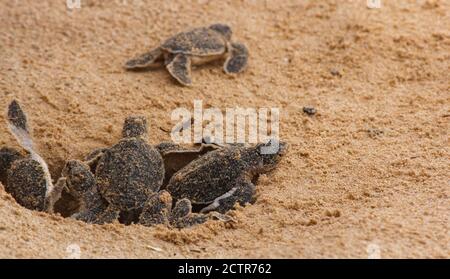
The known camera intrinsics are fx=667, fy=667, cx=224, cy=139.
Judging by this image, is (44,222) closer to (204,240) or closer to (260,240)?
(204,240)

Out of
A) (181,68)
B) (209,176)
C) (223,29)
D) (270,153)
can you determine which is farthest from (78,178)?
(223,29)

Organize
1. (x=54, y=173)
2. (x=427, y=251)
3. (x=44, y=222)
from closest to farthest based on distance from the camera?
(x=427, y=251)
(x=44, y=222)
(x=54, y=173)

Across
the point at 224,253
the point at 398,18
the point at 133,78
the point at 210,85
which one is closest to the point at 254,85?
the point at 210,85

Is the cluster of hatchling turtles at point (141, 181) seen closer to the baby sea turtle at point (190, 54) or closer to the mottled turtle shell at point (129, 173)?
the mottled turtle shell at point (129, 173)

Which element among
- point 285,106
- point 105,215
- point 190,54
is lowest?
point 105,215

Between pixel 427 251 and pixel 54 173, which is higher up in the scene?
pixel 427 251

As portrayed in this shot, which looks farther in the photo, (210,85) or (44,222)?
(210,85)

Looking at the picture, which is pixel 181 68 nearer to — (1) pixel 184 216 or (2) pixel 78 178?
(2) pixel 78 178
